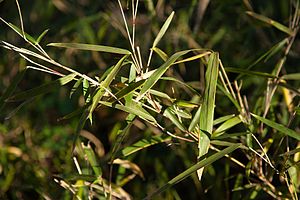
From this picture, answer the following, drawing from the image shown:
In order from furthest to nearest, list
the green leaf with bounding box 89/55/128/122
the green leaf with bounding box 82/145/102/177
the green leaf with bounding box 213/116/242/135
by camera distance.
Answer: the green leaf with bounding box 82/145/102/177, the green leaf with bounding box 213/116/242/135, the green leaf with bounding box 89/55/128/122

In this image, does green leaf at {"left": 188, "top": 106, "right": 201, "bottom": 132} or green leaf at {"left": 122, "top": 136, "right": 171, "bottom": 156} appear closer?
green leaf at {"left": 188, "top": 106, "right": 201, "bottom": 132}

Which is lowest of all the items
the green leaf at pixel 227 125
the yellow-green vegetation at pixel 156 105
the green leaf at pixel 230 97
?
the yellow-green vegetation at pixel 156 105

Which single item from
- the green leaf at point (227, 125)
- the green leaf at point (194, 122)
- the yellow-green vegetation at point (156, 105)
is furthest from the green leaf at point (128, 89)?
the green leaf at point (227, 125)

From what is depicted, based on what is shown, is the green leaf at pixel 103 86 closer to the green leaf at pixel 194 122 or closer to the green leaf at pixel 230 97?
the green leaf at pixel 194 122

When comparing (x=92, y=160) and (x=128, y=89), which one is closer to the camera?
(x=128, y=89)

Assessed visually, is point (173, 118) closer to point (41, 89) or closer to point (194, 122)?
point (194, 122)

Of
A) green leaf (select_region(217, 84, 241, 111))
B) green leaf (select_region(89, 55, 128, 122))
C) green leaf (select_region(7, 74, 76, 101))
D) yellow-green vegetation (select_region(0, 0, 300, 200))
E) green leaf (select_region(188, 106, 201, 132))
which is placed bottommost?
yellow-green vegetation (select_region(0, 0, 300, 200))

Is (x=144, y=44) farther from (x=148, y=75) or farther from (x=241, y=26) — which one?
(x=148, y=75)

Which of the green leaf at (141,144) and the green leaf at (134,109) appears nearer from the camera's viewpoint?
the green leaf at (134,109)

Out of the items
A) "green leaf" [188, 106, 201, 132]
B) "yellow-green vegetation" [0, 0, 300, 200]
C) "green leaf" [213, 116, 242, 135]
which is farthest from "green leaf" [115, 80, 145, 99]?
"green leaf" [213, 116, 242, 135]

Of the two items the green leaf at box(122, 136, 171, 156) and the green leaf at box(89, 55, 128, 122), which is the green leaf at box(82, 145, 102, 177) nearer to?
the green leaf at box(122, 136, 171, 156)

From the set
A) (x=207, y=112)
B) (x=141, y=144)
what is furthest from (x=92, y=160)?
(x=207, y=112)
